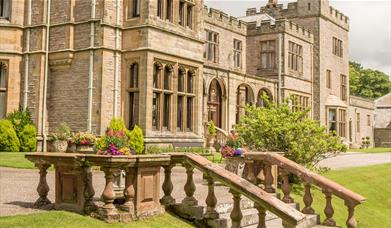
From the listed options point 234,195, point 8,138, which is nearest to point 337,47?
point 8,138

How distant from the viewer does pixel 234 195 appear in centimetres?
770

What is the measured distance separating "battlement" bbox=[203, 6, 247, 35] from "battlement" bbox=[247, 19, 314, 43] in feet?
4.21

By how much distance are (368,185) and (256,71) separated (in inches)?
727

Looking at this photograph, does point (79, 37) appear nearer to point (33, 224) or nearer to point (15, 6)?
point (15, 6)

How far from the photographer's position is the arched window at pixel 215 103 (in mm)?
27578

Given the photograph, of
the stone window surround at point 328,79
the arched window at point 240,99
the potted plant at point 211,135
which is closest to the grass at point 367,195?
the potted plant at point 211,135

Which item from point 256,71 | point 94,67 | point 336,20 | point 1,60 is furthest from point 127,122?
point 336,20

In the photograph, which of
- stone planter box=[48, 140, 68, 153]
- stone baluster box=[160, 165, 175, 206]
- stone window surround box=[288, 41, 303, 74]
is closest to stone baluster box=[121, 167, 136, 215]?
stone baluster box=[160, 165, 175, 206]

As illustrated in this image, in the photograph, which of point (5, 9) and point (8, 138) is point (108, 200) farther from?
point (5, 9)

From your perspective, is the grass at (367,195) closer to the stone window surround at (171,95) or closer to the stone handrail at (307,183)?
the stone handrail at (307,183)

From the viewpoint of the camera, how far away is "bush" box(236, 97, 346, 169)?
1479 cm

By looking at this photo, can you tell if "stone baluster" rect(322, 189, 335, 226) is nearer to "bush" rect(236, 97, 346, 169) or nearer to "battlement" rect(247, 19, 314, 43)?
"bush" rect(236, 97, 346, 169)

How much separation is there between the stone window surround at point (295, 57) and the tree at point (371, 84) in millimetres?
44624

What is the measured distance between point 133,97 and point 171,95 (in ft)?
5.23
